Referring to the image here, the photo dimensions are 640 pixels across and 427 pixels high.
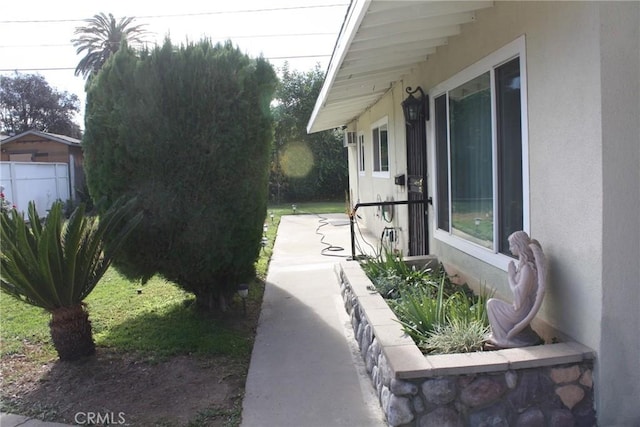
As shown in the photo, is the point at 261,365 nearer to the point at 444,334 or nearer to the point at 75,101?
the point at 444,334

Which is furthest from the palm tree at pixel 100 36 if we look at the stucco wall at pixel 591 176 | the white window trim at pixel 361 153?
the stucco wall at pixel 591 176

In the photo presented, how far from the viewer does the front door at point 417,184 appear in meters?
6.15

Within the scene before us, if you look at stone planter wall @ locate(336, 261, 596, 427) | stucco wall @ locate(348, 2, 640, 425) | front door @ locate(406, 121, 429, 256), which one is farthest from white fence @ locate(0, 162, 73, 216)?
stucco wall @ locate(348, 2, 640, 425)

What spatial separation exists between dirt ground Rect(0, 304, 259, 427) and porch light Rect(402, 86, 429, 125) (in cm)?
341

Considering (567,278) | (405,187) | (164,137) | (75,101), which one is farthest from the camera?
(75,101)

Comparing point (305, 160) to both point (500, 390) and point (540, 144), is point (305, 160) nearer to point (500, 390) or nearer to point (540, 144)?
point (540, 144)

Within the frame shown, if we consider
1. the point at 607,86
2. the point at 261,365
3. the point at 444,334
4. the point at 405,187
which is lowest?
the point at 261,365

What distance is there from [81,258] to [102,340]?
3.73 feet

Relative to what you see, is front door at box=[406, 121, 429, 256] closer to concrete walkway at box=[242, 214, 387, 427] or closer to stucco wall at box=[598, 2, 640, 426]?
concrete walkway at box=[242, 214, 387, 427]

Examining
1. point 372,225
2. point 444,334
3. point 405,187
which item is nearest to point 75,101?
point 372,225

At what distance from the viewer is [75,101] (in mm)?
43344

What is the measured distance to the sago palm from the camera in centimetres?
387

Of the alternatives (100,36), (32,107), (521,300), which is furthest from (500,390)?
(32,107)

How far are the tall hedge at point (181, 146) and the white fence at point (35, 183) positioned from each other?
1151 centimetres
